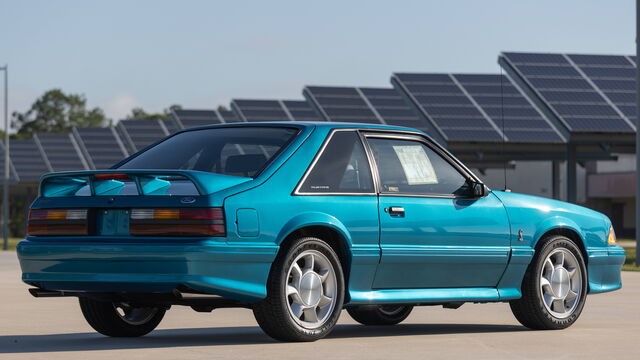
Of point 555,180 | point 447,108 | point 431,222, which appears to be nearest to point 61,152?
point 555,180

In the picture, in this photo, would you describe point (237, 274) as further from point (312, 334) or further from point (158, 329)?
point (158, 329)

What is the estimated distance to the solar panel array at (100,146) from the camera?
209 feet

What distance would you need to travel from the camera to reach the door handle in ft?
32.6

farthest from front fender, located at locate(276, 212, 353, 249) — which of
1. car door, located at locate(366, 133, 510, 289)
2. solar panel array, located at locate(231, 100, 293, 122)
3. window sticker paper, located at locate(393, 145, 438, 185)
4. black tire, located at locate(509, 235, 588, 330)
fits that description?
solar panel array, located at locate(231, 100, 293, 122)

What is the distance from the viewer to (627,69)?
38.6 m

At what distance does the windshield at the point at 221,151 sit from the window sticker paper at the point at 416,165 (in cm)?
92

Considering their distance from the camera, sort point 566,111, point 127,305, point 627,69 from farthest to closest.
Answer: point 627,69, point 566,111, point 127,305

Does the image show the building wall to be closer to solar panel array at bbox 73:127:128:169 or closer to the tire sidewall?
solar panel array at bbox 73:127:128:169

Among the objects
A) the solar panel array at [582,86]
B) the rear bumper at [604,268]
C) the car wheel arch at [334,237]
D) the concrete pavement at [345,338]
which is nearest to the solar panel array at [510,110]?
the solar panel array at [582,86]

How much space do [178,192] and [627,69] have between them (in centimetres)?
3113

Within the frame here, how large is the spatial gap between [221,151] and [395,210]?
1289 mm

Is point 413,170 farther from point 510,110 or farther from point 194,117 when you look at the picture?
point 194,117

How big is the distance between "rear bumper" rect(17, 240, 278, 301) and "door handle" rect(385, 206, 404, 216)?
1146 mm

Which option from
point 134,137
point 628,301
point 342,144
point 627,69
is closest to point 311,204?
point 342,144
